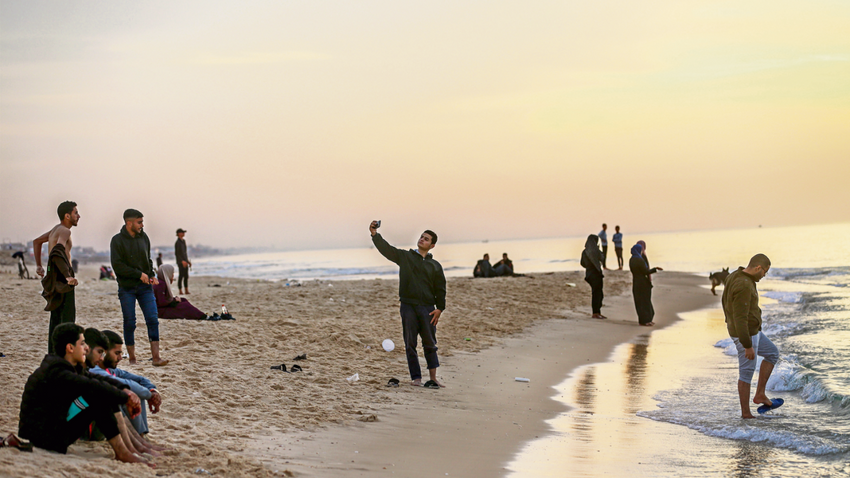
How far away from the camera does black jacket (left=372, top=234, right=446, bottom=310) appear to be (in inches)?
317

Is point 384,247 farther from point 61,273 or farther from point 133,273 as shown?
point 61,273

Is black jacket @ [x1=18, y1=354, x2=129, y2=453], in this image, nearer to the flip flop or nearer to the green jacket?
the green jacket

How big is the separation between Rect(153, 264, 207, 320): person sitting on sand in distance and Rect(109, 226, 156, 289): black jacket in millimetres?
3474

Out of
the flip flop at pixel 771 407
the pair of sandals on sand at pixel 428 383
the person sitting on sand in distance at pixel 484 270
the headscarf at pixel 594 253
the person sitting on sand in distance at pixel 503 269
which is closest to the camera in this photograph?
the flip flop at pixel 771 407

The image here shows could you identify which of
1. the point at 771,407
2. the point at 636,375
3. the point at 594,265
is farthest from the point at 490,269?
the point at 771,407

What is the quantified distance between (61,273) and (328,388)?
3.07 metres

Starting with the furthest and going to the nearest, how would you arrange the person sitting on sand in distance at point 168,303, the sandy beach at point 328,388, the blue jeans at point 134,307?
the person sitting on sand in distance at point 168,303 → the blue jeans at point 134,307 → the sandy beach at point 328,388

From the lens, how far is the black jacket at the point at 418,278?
8.05 metres

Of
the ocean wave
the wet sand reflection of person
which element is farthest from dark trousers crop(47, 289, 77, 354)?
the ocean wave

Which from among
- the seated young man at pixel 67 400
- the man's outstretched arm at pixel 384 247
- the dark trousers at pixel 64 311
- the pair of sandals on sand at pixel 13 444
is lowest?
the pair of sandals on sand at pixel 13 444

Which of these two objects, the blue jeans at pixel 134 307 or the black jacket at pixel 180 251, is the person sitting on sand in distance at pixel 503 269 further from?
the blue jeans at pixel 134 307

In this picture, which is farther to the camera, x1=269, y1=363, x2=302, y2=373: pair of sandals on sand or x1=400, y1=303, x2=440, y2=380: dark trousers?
x1=269, y1=363, x2=302, y2=373: pair of sandals on sand

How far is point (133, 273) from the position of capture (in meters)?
7.84

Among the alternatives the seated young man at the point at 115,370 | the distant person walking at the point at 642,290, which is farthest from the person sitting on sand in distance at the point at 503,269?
the seated young man at the point at 115,370
